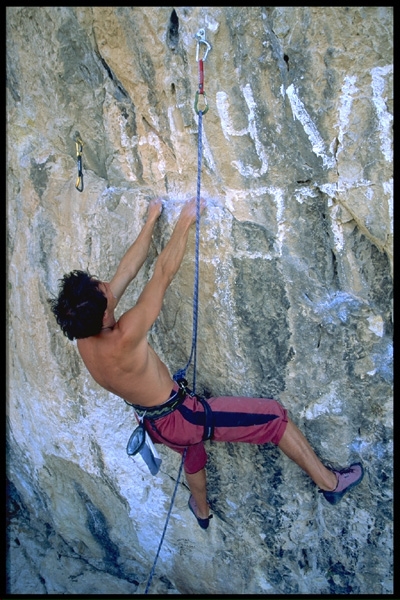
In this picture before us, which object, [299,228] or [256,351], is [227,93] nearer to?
[299,228]

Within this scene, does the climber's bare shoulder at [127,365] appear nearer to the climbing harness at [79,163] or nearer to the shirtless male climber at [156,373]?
the shirtless male climber at [156,373]

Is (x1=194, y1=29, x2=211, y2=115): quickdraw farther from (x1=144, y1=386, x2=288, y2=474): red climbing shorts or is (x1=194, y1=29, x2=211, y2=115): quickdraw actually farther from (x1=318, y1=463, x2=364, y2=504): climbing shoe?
(x1=318, y1=463, x2=364, y2=504): climbing shoe

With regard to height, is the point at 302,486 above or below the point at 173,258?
below

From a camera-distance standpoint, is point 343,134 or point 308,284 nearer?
point 343,134

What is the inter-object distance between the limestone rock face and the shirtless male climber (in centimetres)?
15

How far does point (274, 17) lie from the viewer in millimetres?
2305

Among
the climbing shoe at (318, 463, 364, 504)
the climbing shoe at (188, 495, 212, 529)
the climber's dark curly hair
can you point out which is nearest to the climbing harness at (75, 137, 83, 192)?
the climber's dark curly hair

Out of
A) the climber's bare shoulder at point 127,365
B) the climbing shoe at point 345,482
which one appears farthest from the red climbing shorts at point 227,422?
the climbing shoe at point 345,482

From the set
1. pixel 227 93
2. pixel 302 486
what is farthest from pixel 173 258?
pixel 302 486

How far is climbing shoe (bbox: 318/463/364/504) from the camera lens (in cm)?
275

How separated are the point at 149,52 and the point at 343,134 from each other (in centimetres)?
103

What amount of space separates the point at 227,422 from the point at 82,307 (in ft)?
3.11

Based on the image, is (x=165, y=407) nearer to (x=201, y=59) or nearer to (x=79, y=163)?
(x=79, y=163)

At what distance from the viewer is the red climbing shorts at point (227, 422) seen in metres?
2.62
